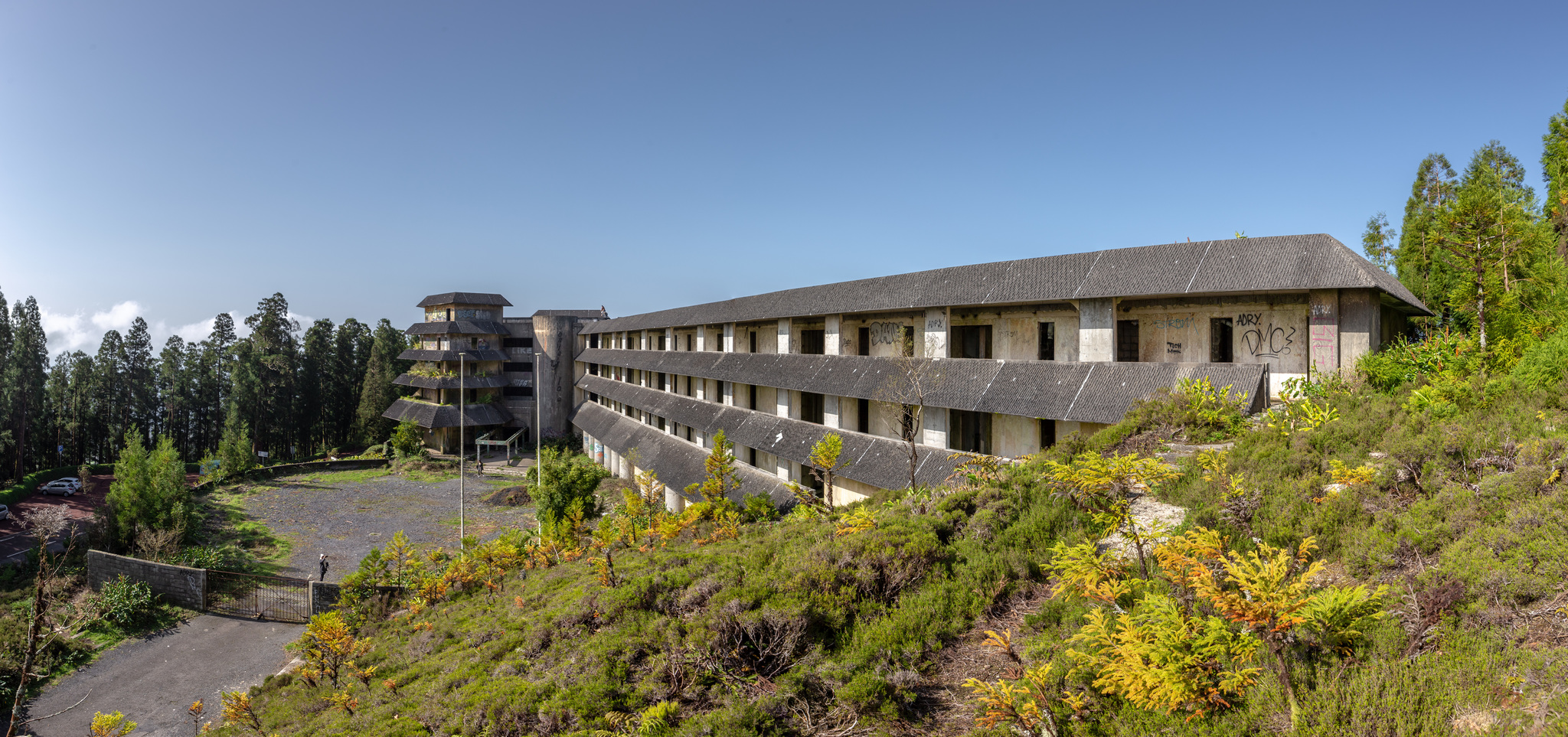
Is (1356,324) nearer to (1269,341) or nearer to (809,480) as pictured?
(1269,341)

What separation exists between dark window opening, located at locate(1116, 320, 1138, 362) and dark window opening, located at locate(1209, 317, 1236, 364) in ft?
4.98

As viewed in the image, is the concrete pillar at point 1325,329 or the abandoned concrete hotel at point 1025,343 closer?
the concrete pillar at point 1325,329

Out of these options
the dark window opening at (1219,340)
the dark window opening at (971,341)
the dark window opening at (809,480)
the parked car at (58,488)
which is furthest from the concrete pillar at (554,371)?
the dark window opening at (1219,340)

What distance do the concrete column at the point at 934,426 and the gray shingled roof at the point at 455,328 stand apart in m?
47.1

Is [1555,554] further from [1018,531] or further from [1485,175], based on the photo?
[1485,175]

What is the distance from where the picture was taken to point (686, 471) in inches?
1100

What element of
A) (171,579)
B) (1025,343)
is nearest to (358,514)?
(171,579)

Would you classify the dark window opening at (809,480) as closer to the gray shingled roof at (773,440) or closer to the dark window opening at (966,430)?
the gray shingled roof at (773,440)

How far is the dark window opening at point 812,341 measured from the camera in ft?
82.8

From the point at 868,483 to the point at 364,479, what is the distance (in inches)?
1687

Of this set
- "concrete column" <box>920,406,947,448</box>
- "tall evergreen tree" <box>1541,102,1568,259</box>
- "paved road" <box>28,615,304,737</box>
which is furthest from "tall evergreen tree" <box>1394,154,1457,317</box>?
"paved road" <box>28,615,304,737</box>

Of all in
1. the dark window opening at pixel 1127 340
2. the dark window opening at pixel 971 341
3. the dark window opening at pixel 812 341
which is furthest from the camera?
the dark window opening at pixel 812 341

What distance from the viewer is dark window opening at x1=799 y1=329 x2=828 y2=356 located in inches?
993

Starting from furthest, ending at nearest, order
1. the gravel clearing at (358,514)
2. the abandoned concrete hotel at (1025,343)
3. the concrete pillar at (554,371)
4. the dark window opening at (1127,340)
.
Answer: the concrete pillar at (554,371), the gravel clearing at (358,514), the dark window opening at (1127,340), the abandoned concrete hotel at (1025,343)
